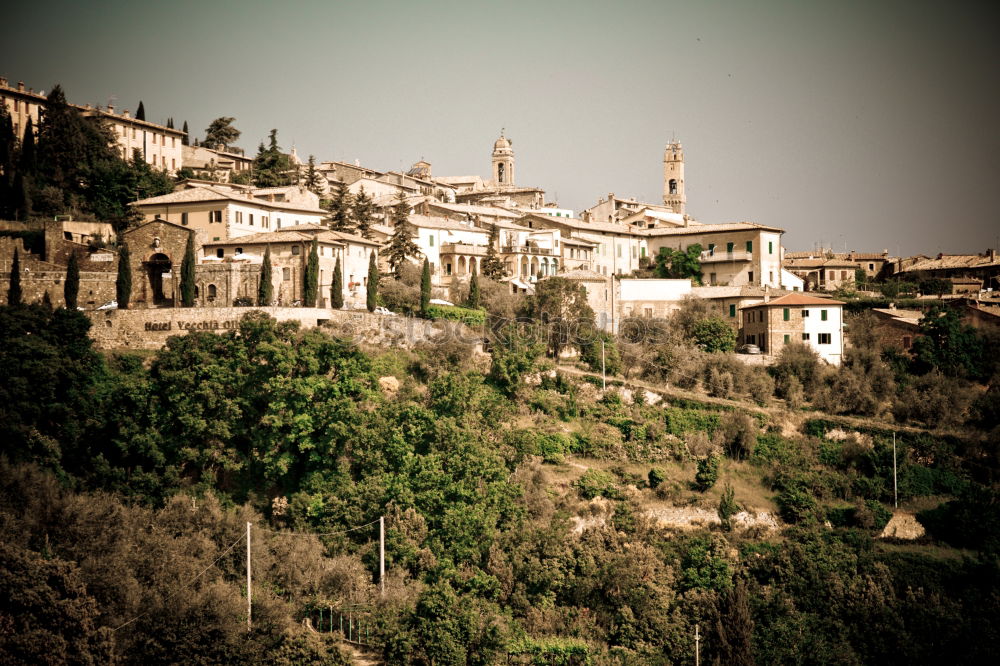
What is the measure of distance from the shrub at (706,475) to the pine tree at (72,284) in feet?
76.1

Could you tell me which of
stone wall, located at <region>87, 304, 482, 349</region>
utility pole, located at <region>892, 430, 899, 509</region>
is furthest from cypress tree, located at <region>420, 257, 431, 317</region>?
utility pole, located at <region>892, 430, 899, 509</region>

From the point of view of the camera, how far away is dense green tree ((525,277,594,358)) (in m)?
46.0

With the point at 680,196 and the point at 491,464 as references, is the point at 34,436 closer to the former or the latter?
the point at 491,464

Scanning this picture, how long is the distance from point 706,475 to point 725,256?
27007 mm

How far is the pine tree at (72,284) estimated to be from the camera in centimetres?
3906

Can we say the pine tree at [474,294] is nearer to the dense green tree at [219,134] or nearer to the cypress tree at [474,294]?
the cypress tree at [474,294]

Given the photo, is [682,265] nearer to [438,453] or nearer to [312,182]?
[312,182]

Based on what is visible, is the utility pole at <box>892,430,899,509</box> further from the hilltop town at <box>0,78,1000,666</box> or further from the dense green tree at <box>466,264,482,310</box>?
the dense green tree at <box>466,264,482,310</box>

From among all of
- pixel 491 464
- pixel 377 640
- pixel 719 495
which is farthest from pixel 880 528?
pixel 377 640

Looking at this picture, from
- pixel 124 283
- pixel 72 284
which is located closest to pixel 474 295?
pixel 124 283

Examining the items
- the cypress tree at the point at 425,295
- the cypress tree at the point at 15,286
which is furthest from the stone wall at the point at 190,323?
the cypress tree at the point at 425,295

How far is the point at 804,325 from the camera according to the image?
50.4m

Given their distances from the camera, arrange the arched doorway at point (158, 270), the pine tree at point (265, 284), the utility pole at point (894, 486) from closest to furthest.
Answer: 1. the utility pole at point (894, 486)
2. the pine tree at point (265, 284)
3. the arched doorway at point (158, 270)

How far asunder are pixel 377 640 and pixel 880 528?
63.6 feet
